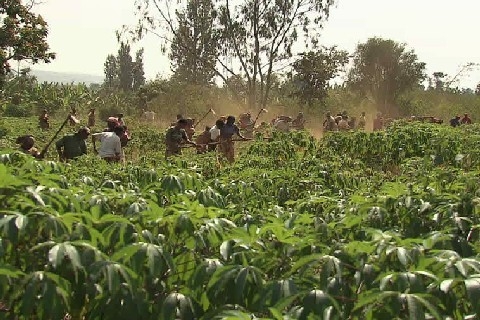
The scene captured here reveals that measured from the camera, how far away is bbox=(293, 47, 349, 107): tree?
2627 cm

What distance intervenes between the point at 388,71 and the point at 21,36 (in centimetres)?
2229

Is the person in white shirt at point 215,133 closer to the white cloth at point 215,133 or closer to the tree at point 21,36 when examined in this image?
the white cloth at point 215,133

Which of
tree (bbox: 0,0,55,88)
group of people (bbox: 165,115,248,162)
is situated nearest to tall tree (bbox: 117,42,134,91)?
tree (bbox: 0,0,55,88)

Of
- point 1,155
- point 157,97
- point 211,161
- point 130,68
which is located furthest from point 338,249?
point 130,68

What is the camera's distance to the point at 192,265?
2189 millimetres

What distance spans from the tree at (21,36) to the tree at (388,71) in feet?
68.0

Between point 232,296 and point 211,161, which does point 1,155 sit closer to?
point 232,296

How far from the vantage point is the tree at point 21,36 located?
16.6 meters

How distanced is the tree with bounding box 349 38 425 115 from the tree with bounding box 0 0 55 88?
816 inches

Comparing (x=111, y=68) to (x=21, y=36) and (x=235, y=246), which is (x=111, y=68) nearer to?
(x=21, y=36)

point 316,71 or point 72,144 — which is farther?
point 316,71

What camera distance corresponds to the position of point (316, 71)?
26453 millimetres

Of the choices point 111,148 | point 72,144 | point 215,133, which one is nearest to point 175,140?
point 215,133

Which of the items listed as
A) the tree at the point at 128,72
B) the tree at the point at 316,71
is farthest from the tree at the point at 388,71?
the tree at the point at 128,72
